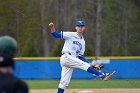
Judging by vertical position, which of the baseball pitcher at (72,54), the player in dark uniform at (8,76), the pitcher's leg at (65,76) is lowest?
the pitcher's leg at (65,76)

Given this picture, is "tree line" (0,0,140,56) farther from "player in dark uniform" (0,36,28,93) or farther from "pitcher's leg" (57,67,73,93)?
"player in dark uniform" (0,36,28,93)

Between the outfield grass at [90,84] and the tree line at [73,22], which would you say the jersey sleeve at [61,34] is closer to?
the outfield grass at [90,84]

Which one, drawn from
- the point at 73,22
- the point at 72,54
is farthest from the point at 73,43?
the point at 73,22

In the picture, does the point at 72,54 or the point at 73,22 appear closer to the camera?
the point at 72,54

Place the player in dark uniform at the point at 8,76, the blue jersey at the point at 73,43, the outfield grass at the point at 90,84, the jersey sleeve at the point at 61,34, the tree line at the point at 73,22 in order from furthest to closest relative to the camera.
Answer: the tree line at the point at 73,22
the outfield grass at the point at 90,84
the blue jersey at the point at 73,43
the jersey sleeve at the point at 61,34
the player in dark uniform at the point at 8,76

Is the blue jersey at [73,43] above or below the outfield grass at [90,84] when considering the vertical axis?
above

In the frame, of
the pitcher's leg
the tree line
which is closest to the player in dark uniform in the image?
the pitcher's leg

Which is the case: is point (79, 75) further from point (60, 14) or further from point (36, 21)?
point (60, 14)

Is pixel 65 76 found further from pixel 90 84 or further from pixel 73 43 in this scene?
pixel 90 84

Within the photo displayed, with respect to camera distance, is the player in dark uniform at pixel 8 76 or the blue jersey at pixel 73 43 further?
the blue jersey at pixel 73 43

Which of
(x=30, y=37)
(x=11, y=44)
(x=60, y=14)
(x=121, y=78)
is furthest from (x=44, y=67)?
(x=11, y=44)

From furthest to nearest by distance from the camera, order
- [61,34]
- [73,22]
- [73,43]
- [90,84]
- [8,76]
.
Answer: [73,22], [90,84], [73,43], [61,34], [8,76]

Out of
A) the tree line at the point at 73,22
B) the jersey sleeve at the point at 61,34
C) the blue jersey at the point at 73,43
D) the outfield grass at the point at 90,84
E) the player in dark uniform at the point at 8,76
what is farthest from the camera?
the tree line at the point at 73,22

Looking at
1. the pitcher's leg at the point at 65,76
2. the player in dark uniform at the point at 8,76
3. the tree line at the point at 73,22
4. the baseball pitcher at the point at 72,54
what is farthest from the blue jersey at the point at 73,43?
the tree line at the point at 73,22
